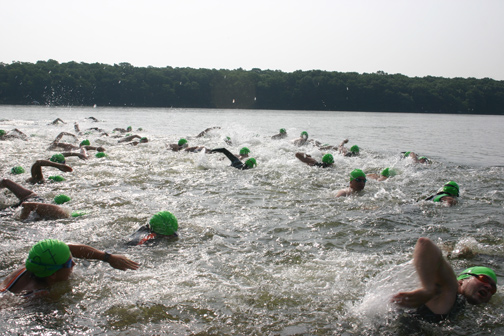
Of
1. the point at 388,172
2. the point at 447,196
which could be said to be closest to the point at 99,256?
the point at 447,196

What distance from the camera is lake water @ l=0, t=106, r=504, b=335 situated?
151 inches

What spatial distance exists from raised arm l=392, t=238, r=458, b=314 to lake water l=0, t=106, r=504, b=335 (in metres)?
0.20

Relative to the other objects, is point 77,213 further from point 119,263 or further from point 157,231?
point 119,263

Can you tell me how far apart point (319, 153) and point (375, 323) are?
11.8 meters

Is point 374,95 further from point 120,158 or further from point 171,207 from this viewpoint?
point 171,207

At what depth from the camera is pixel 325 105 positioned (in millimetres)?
73750

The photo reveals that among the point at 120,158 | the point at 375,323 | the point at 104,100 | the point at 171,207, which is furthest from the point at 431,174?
the point at 104,100

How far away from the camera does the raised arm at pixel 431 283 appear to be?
12.1 ft

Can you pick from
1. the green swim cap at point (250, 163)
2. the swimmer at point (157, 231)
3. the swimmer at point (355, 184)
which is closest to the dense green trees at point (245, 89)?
the green swim cap at point (250, 163)

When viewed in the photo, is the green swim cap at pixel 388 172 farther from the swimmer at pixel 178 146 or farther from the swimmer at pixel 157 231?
the swimmer at pixel 178 146

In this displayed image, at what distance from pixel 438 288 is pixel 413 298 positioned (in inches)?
10.3

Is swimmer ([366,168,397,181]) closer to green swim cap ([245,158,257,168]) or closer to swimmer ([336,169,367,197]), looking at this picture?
swimmer ([336,169,367,197])

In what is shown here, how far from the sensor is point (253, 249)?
5730mm

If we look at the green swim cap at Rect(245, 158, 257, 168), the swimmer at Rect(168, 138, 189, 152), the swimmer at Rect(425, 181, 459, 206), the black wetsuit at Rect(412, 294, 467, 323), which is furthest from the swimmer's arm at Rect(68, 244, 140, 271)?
the swimmer at Rect(168, 138, 189, 152)
